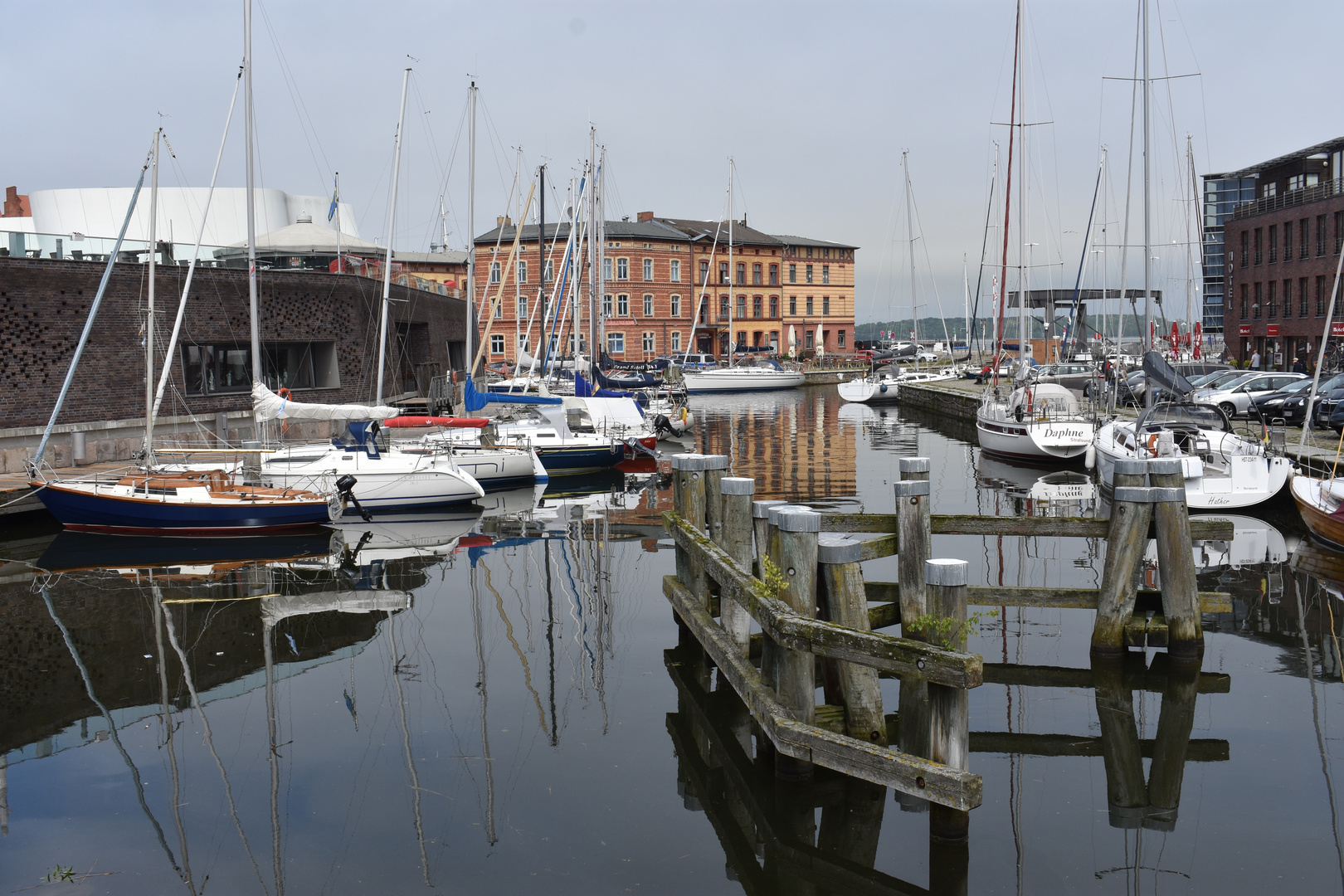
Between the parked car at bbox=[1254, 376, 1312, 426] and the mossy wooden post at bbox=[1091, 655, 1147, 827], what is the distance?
70.5ft

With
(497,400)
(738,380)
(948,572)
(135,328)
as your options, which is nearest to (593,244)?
(497,400)

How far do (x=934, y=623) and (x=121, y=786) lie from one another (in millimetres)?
6874

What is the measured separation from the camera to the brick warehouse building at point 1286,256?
48625mm

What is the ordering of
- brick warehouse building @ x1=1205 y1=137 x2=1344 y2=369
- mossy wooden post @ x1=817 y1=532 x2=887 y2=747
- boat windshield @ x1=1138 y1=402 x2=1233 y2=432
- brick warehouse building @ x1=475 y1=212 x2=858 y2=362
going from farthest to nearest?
brick warehouse building @ x1=475 y1=212 x2=858 y2=362 < brick warehouse building @ x1=1205 y1=137 x2=1344 y2=369 < boat windshield @ x1=1138 y1=402 x2=1233 y2=432 < mossy wooden post @ x1=817 y1=532 x2=887 y2=747

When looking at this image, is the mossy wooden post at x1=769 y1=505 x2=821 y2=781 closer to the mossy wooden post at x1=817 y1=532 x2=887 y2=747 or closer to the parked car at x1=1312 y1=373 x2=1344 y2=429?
the mossy wooden post at x1=817 y1=532 x2=887 y2=747

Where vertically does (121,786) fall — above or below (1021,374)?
below

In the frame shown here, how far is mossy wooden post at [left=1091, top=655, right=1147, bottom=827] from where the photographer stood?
8289 mm

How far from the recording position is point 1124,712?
10125 mm

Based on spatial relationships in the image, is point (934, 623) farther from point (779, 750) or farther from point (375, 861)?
point (375, 861)

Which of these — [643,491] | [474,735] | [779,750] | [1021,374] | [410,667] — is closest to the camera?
[779,750]

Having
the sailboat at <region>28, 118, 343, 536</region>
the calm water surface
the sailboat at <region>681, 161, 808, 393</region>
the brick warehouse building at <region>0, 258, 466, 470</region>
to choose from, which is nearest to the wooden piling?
the calm water surface

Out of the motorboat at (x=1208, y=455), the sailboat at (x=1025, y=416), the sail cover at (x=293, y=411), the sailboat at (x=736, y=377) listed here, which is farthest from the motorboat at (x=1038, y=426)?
the sailboat at (x=736, y=377)

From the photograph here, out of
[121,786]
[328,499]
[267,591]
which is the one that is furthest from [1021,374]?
[121,786]

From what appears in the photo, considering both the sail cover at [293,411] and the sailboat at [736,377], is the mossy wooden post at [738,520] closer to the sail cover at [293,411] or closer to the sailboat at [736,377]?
the sail cover at [293,411]
